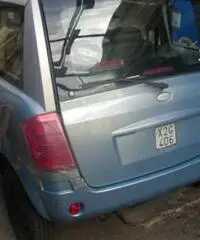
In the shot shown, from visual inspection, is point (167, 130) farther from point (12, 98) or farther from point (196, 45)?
point (12, 98)

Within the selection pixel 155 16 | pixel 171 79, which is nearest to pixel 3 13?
pixel 155 16

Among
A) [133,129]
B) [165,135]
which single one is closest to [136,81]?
[133,129]

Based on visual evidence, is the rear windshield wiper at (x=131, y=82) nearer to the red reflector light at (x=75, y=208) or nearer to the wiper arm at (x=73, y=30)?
the wiper arm at (x=73, y=30)

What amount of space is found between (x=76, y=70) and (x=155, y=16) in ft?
2.72

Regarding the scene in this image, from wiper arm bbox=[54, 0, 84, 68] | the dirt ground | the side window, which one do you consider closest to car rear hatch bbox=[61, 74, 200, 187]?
wiper arm bbox=[54, 0, 84, 68]

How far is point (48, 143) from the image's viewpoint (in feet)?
8.39

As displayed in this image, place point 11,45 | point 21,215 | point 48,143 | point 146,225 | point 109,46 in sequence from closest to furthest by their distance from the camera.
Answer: point 48,143
point 109,46
point 11,45
point 21,215
point 146,225

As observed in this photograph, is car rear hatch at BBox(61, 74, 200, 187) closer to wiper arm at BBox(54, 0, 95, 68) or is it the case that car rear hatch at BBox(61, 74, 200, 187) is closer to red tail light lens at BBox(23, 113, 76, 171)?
red tail light lens at BBox(23, 113, 76, 171)

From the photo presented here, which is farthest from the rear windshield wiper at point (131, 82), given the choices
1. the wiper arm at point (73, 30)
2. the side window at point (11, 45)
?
the side window at point (11, 45)

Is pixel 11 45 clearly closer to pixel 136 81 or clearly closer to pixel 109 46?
pixel 109 46

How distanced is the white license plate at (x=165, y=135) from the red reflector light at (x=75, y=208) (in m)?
0.61

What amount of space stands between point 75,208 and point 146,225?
0.93m

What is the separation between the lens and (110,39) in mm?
2840

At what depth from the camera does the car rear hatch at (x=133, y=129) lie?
2.61m
